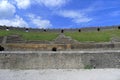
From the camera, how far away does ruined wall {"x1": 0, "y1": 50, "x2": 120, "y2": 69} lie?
16.4m

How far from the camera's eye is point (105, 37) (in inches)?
1056

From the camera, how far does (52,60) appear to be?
16.6m

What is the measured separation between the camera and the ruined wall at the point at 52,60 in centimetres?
1644

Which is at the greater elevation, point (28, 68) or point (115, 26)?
point (115, 26)

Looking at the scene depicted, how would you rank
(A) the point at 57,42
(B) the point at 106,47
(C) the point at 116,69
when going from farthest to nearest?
(A) the point at 57,42 < (B) the point at 106,47 < (C) the point at 116,69

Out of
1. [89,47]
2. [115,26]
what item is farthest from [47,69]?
[115,26]

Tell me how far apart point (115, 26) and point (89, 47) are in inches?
436

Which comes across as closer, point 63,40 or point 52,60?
point 52,60

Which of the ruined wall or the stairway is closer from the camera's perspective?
the ruined wall

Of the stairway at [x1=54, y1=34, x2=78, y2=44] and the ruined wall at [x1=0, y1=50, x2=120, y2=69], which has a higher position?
the stairway at [x1=54, y1=34, x2=78, y2=44]

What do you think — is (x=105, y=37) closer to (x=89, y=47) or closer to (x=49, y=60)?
(x=89, y=47)

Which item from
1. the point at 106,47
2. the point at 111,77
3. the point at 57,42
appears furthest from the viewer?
the point at 57,42

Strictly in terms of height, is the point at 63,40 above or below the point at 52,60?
above

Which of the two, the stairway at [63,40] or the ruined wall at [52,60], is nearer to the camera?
the ruined wall at [52,60]
